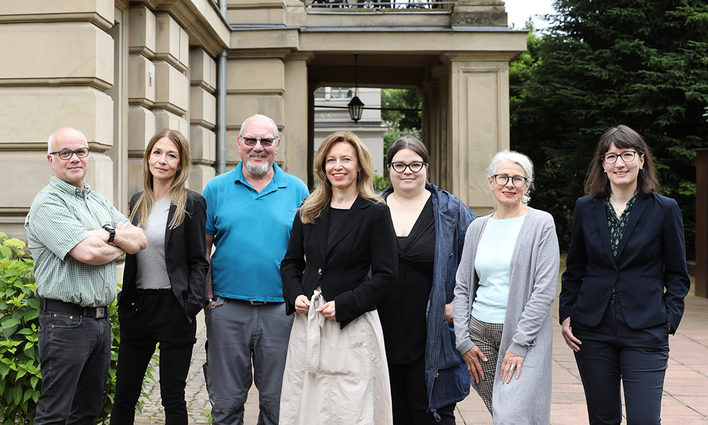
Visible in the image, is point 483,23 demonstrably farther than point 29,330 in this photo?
Yes

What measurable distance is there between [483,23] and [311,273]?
30.7ft

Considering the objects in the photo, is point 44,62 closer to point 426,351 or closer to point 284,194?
point 284,194

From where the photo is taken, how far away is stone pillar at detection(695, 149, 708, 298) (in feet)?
40.8

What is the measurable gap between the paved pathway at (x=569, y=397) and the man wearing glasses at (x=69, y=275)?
5.33 feet

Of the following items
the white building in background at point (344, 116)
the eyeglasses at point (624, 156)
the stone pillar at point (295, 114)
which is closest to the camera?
the eyeglasses at point (624, 156)

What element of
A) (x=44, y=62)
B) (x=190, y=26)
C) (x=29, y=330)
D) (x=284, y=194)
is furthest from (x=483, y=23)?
(x=29, y=330)

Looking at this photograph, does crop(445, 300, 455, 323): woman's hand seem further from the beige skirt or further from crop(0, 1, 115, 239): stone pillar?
crop(0, 1, 115, 239): stone pillar

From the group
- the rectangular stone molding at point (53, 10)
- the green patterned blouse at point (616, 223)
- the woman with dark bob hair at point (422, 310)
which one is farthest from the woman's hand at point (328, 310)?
the rectangular stone molding at point (53, 10)

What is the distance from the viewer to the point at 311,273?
376 cm

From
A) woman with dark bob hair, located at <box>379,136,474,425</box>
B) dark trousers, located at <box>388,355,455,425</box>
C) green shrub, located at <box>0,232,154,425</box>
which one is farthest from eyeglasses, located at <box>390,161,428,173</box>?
green shrub, located at <box>0,232,154,425</box>

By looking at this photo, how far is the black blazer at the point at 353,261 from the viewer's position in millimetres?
3594

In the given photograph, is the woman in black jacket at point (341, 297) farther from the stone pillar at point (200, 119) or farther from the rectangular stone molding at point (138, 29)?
the stone pillar at point (200, 119)

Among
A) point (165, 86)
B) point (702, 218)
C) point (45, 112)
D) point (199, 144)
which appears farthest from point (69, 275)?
point (702, 218)

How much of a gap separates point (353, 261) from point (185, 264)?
0.97 meters
